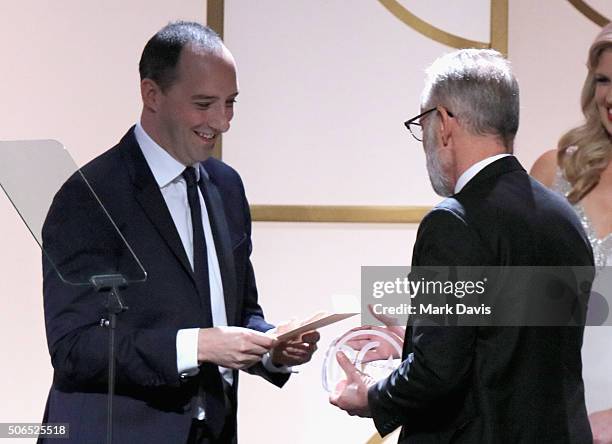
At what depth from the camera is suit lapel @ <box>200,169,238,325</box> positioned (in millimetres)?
2457

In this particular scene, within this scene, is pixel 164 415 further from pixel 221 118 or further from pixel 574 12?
pixel 574 12

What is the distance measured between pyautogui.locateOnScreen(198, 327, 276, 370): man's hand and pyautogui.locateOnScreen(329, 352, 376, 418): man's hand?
7.7 inches

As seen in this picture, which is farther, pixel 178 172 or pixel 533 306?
pixel 178 172

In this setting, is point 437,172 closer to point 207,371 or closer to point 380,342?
point 380,342

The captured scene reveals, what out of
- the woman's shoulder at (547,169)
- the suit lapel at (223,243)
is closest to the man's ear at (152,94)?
the suit lapel at (223,243)

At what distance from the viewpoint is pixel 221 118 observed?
2498 mm

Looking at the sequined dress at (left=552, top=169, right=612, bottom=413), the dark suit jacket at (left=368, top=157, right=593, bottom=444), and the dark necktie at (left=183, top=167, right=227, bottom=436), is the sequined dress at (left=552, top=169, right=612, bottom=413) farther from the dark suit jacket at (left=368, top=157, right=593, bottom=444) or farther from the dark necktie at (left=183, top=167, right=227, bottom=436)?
the dark necktie at (left=183, top=167, right=227, bottom=436)

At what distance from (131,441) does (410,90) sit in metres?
1.98

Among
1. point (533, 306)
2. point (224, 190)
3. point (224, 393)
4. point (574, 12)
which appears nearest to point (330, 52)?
point (574, 12)

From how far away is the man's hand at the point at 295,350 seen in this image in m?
2.51

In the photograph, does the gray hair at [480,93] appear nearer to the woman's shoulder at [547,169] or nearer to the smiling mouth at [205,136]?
the smiling mouth at [205,136]

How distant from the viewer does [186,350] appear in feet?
7.33

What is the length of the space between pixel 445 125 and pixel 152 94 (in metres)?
0.73

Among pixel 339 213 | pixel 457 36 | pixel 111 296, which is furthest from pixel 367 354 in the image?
pixel 457 36
